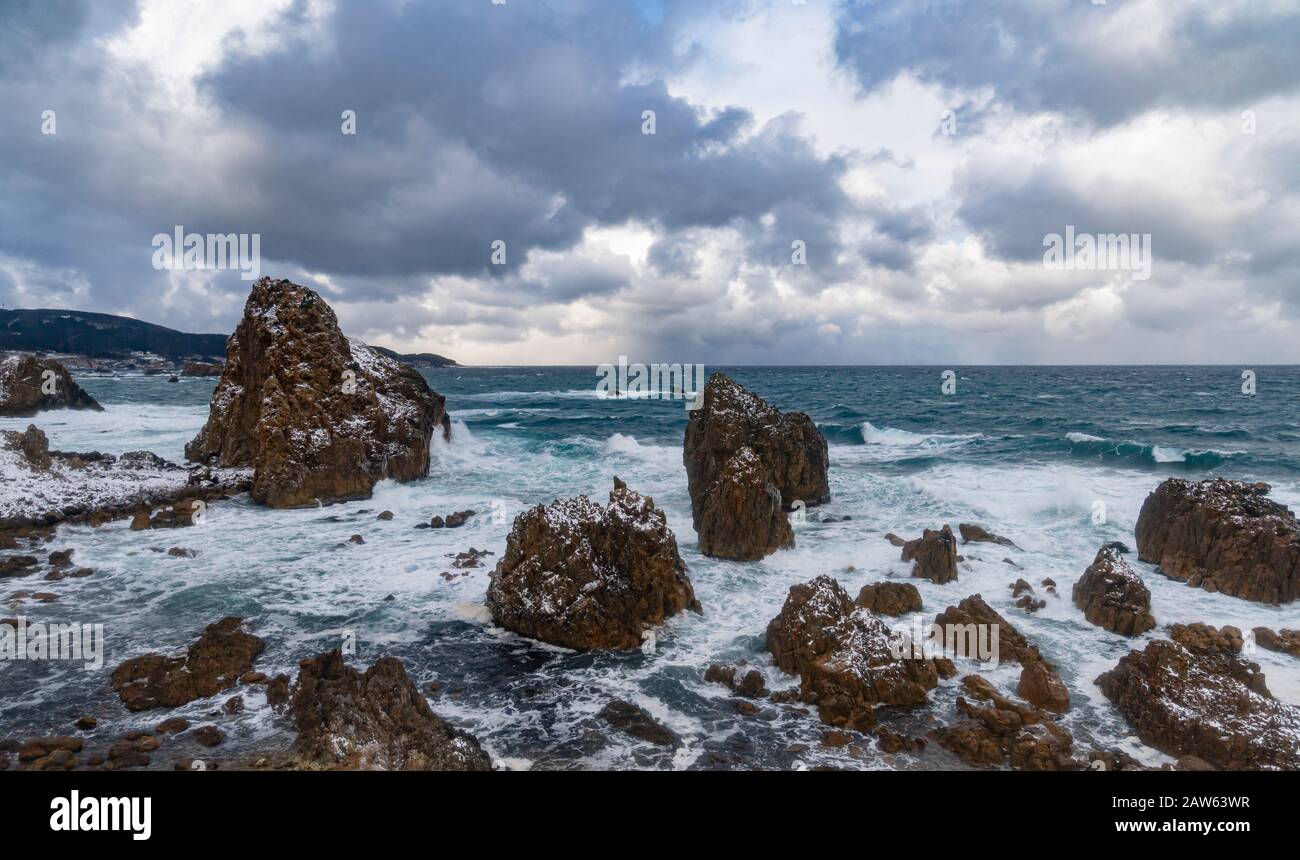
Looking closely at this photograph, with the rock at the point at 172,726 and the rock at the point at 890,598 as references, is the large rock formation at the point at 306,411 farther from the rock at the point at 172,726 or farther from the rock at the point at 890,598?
the rock at the point at 890,598

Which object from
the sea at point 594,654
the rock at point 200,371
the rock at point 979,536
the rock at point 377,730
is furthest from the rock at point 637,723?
the rock at point 200,371

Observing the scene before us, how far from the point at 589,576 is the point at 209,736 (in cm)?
692

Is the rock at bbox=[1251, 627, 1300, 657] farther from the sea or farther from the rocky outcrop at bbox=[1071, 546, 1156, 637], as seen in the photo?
the rocky outcrop at bbox=[1071, 546, 1156, 637]

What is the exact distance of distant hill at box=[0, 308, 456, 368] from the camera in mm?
156125

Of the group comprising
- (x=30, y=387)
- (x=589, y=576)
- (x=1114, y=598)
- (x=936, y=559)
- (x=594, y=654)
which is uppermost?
(x=30, y=387)

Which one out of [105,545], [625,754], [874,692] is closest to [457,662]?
[625,754]

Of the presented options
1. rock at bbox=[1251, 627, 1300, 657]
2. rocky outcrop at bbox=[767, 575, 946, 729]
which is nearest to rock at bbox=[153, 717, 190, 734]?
rocky outcrop at bbox=[767, 575, 946, 729]

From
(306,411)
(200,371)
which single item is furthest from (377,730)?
(200,371)

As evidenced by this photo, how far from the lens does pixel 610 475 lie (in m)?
30.5

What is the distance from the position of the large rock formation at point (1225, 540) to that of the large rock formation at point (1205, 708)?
5010 millimetres

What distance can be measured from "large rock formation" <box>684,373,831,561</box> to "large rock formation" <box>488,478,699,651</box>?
372 cm

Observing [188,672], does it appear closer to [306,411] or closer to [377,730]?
[377,730]

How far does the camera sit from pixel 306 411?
24.8 metres

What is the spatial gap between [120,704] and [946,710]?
43.2 ft
